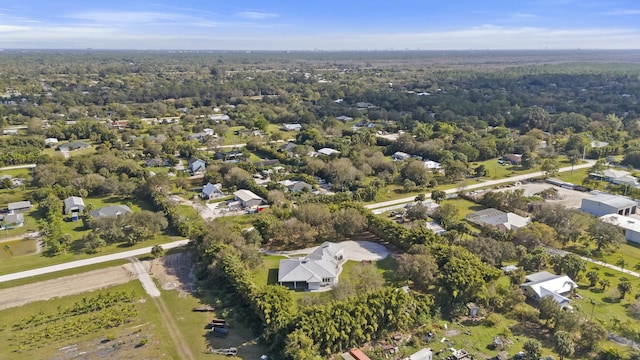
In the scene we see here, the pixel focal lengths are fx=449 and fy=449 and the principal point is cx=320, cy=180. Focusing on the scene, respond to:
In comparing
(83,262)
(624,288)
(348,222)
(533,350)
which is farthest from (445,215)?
(83,262)

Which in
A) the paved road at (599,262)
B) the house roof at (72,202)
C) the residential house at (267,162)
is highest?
the residential house at (267,162)

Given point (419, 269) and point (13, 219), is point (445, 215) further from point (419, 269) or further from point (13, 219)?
point (13, 219)

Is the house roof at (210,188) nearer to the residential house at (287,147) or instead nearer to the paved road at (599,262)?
the residential house at (287,147)

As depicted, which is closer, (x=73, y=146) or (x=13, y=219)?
(x=13, y=219)

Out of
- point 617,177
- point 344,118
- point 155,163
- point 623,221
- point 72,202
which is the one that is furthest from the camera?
point 344,118

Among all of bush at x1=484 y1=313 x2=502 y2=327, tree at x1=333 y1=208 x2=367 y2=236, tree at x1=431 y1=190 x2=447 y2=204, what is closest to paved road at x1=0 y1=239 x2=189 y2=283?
tree at x1=333 y1=208 x2=367 y2=236

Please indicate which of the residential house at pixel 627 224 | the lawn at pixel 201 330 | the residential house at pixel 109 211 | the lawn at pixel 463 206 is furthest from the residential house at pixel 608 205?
the residential house at pixel 109 211
